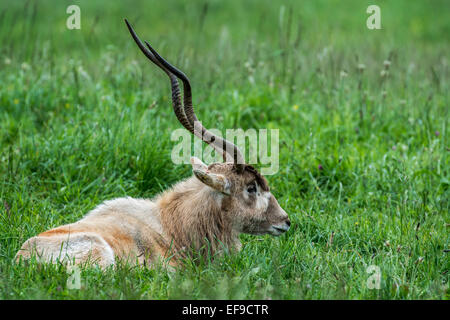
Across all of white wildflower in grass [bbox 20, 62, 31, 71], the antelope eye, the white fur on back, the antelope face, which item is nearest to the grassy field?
white wildflower in grass [bbox 20, 62, 31, 71]

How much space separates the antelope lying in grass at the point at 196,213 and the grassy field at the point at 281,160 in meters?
0.29

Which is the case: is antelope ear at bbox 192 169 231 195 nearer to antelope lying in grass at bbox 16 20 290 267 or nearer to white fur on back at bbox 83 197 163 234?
antelope lying in grass at bbox 16 20 290 267

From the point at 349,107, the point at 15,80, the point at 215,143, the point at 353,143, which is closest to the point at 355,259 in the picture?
the point at 215,143

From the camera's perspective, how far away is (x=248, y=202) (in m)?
5.70

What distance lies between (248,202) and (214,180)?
1.48 feet

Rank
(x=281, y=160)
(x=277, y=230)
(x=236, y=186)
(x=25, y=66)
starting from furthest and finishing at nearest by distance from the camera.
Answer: (x=25, y=66) → (x=281, y=160) → (x=277, y=230) → (x=236, y=186)

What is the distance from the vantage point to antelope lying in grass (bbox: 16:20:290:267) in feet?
17.9

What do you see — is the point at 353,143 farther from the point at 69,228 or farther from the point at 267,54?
the point at 69,228

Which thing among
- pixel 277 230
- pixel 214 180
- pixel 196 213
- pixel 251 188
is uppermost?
pixel 214 180

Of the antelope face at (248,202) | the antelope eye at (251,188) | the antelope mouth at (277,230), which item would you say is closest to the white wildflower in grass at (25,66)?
the antelope face at (248,202)

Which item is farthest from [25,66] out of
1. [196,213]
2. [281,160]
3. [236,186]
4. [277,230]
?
[277,230]

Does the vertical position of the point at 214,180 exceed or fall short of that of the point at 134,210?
it exceeds it

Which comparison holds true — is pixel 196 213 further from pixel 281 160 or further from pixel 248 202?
pixel 281 160

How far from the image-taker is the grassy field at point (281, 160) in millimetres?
4789
